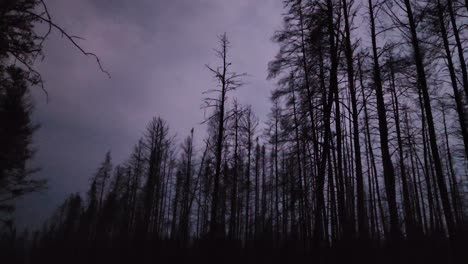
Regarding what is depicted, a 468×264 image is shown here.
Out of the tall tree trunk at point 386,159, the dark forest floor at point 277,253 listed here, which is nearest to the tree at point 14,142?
the dark forest floor at point 277,253

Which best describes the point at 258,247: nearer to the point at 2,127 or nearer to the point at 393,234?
the point at 393,234

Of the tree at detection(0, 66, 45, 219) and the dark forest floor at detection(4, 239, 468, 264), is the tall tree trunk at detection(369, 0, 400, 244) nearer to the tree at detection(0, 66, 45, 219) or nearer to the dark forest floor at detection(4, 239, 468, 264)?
the dark forest floor at detection(4, 239, 468, 264)

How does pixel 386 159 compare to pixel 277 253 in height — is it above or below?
above

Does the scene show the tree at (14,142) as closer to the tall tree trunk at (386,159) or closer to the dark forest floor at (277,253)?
the dark forest floor at (277,253)

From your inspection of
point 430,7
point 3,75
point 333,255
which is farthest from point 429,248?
point 3,75

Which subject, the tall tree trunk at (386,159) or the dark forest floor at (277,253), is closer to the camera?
the dark forest floor at (277,253)

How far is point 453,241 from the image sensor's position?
7.48 metres

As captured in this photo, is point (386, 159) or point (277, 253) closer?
point (277, 253)

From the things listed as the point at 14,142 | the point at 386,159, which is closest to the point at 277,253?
the point at 386,159

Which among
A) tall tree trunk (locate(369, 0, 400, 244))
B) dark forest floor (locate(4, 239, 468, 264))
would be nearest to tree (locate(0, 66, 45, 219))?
dark forest floor (locate(4, 239, 468, 264))

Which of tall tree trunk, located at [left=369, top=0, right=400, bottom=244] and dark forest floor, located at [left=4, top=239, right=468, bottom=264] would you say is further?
tall tree trunk, located at [left=369, top=0, right=400, bottom=244]

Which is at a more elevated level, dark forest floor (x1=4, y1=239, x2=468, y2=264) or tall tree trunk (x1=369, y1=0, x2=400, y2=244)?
tall tree trunk (x1=369, y1=0, x2=400, y2=244)

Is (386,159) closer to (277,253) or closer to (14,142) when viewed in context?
(277,253)

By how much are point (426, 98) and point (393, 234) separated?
436 centimetres
